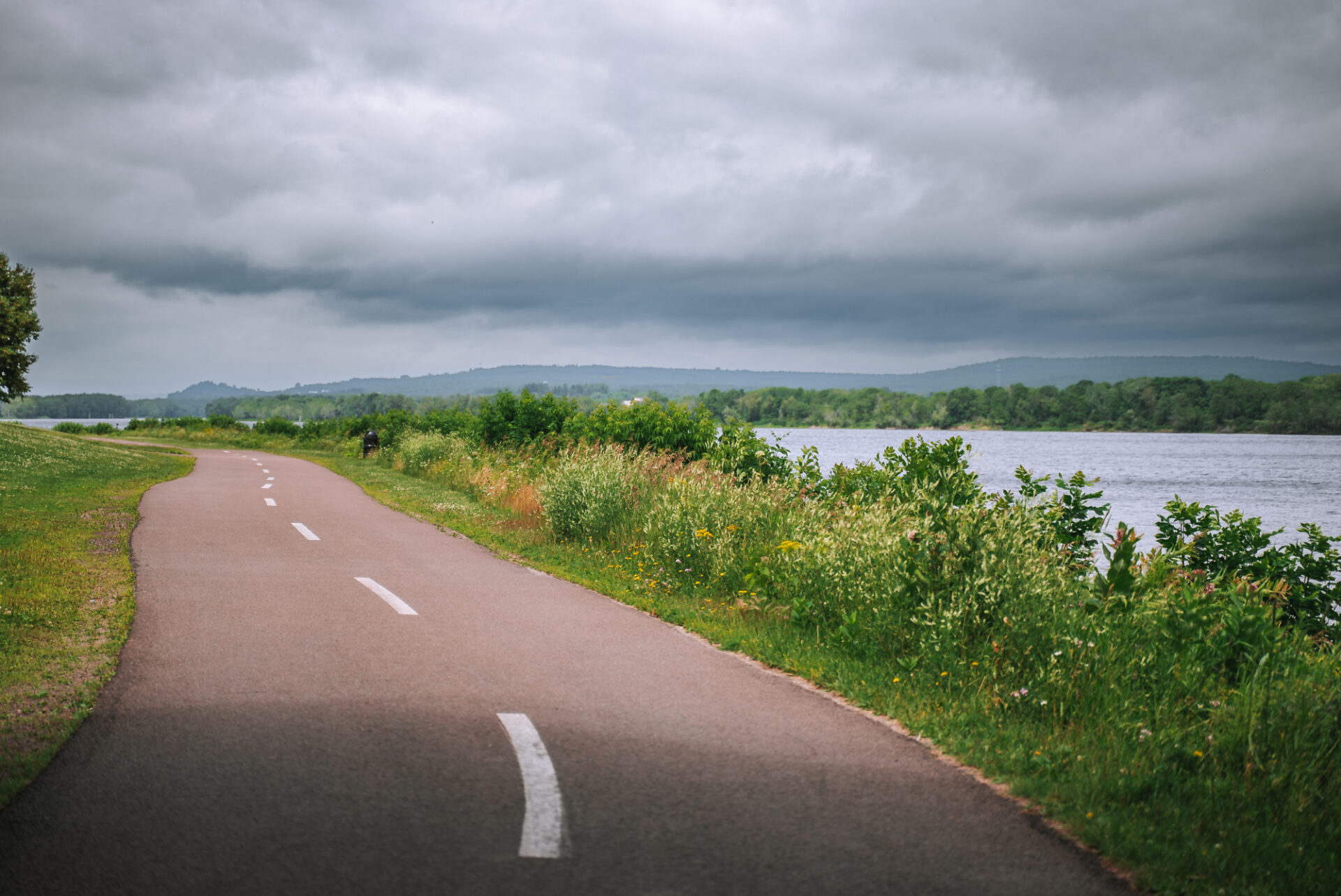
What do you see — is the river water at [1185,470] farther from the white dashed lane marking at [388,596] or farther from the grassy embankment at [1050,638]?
the white dashed lane marking at [388,596]

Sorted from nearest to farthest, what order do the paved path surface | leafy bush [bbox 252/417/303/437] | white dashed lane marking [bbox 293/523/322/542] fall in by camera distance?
the paved path surface → white dashed lane marking [bbox 293/523/322/542] → leafy bush [bbox 252/417/303/437]

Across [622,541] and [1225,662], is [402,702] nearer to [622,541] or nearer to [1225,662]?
[1225,662]

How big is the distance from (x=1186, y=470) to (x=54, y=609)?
63846 mm

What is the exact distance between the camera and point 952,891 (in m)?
3.39

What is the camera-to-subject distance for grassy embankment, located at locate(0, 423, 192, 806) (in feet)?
16.7

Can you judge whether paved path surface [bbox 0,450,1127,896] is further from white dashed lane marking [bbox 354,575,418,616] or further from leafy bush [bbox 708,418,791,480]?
leafy bush [bbox 708,418,791,480]

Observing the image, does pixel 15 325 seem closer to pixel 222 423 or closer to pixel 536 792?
pixel 222 423

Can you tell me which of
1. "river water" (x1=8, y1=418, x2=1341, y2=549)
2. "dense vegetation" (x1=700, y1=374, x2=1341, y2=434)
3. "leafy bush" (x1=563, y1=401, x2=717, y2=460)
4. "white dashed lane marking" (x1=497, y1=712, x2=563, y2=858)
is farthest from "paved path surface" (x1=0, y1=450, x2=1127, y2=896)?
"dense vegetation" (x1=700, y1=374, x2=1341, y2=434)

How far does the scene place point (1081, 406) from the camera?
116m

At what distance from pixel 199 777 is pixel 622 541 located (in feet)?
29.1

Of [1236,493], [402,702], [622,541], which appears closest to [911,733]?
[402,702]

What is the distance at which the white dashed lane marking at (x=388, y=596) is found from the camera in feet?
27.9

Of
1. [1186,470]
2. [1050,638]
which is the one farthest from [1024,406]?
[1050,638]

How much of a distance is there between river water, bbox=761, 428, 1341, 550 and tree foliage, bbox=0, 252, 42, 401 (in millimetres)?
36564
